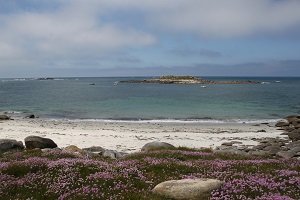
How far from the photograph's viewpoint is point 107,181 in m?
12.8

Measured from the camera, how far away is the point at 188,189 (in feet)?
37.4

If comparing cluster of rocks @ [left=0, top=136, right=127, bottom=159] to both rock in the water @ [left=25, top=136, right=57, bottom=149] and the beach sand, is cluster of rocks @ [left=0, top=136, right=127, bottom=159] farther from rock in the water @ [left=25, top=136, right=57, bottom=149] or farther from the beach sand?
the beach sand

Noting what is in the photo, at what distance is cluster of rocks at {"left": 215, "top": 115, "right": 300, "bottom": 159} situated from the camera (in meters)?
24.3

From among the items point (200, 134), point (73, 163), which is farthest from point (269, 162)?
point (200, 134)

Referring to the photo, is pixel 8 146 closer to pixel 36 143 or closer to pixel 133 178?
pixel 36 143

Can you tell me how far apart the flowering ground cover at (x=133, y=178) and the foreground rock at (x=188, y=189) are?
24cm

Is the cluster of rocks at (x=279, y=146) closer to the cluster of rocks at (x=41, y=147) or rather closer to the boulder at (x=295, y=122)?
the boulder at (x=295, y=122)

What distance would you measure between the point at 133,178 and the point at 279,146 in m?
20.9

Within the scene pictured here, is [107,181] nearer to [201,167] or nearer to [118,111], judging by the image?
[201,167]

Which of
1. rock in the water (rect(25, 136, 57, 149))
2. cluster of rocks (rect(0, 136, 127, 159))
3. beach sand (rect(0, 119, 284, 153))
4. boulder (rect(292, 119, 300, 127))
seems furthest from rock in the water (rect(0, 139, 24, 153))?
boulder (rect(292, 119, 300, 127))

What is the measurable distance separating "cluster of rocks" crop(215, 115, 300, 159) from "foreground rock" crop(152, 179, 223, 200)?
11790 mm

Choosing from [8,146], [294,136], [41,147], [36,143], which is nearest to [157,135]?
[294,136]

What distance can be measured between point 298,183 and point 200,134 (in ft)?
98.1

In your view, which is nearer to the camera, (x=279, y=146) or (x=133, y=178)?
(x=133, y=178)
